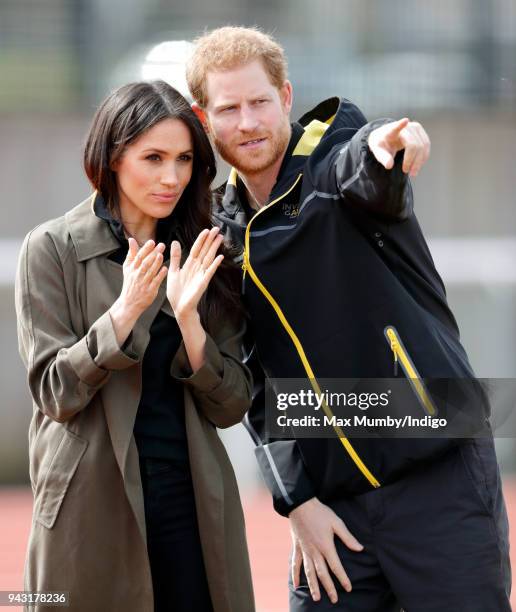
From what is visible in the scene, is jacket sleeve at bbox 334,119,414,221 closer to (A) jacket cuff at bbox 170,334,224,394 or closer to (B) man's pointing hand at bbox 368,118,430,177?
(B) man's pointing hand at bbox 368,118,430,177

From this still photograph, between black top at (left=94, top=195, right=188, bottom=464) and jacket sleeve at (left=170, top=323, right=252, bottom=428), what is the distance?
0.05m

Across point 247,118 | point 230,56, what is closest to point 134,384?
point 247,118

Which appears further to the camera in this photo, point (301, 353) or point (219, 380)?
point (301, 353)

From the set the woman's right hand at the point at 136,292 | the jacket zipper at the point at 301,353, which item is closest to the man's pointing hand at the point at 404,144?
the jacket zipper at the point at 301,353

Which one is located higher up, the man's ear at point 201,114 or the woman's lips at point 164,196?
the man's ear at point 201,114

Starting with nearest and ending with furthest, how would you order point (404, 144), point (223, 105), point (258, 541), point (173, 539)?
point (404, 144), point (173, 539), point (223, 105), point (258, 541)

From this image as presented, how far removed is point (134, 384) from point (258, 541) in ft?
15.5

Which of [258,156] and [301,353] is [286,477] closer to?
[301,353]

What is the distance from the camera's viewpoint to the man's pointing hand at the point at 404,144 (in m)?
2.65

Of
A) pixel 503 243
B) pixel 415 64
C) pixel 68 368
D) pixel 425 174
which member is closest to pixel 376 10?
pixel 415 64

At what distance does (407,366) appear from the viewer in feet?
9.52

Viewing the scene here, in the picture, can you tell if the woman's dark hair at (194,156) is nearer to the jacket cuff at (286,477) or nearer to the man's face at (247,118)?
the man's face at (247,118)

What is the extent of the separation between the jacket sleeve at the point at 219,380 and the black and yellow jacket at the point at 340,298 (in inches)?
5.6

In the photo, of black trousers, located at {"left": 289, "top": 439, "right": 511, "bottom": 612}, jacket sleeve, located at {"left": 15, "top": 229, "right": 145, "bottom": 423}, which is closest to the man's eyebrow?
jacket sleeve, located at {"left": 15, "top": 229, "right": 145, "bottom": 423}
